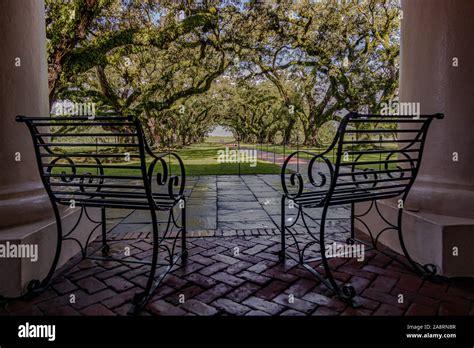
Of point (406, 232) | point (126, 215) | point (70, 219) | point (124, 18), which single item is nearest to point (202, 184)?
point (126, 215)

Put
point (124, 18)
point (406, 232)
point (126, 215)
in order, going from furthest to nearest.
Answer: point (124, 18) → point (126, 215) → point (406, 232)

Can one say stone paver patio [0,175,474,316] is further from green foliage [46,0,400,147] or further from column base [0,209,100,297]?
green foliage [46,0,400,147]

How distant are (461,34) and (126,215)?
375cm

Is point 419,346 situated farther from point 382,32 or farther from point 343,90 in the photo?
point 343,90

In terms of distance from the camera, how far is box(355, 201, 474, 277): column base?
203cm

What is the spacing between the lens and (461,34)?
218 cm

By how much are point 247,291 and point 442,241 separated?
1.33 m

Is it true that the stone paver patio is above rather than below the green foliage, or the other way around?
below

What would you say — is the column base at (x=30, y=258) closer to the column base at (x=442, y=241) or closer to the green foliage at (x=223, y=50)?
the column base at (x=442, y=241)

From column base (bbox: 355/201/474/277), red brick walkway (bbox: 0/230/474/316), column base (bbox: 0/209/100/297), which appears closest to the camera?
red brick walkway (bbox: 0/230/474/316)

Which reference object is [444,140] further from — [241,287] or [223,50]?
[223,50]

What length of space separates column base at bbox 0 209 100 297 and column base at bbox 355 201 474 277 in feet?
8.55

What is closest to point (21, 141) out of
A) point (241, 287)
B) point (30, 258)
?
point (30, 258)

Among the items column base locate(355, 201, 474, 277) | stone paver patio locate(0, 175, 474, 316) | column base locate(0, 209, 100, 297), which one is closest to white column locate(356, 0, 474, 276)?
column base locate(355, 201, 474, 277)
